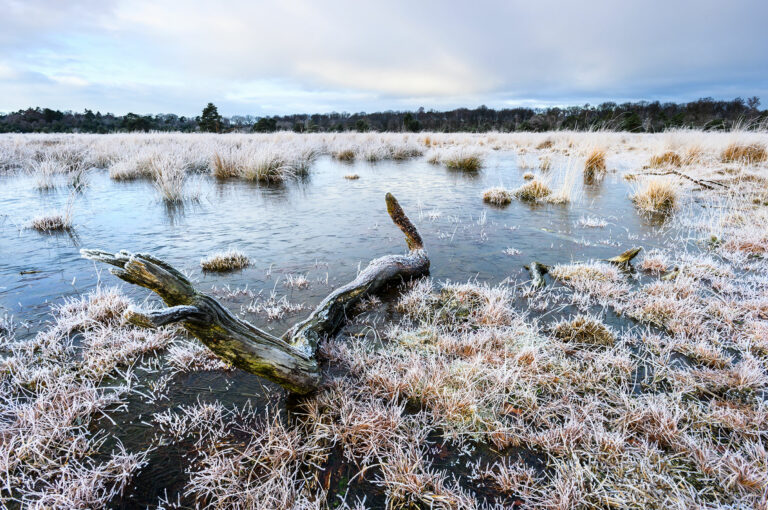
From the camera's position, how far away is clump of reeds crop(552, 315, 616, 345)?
323 cm

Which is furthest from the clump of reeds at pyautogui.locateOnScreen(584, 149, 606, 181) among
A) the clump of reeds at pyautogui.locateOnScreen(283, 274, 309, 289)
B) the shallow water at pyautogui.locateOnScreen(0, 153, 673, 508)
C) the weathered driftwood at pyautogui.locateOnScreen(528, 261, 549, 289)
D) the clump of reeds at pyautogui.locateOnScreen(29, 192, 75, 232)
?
the clump of reeds at pyautogui.locateOnScreen(29, 192, 75, 232)

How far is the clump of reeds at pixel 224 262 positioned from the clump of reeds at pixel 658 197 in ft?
29.8

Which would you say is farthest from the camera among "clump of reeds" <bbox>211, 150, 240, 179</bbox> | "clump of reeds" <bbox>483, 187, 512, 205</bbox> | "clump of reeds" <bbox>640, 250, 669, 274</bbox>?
"clump of reeds" <bbox>211, 150, 240, 179</bbox>

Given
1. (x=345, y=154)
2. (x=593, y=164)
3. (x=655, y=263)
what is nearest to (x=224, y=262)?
(x=655, y=263)

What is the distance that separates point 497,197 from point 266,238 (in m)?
6.03

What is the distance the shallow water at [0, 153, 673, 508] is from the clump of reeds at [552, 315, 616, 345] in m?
1.32

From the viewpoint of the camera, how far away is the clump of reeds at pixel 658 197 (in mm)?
8594

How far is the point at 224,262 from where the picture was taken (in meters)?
5.02

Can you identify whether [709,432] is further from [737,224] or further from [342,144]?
[342,144]

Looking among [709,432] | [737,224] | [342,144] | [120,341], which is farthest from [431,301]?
[342,144]

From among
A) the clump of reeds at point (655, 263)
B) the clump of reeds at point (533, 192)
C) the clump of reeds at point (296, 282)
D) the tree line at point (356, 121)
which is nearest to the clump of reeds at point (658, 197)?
the clump of reeds at point (533, 192)

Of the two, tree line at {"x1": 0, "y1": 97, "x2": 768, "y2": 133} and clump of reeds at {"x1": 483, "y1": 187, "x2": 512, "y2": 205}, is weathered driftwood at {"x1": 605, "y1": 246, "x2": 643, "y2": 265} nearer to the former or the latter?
clump of reeds at {"x1": 483, "y1": 187, "x2": 512, "y2": 205}

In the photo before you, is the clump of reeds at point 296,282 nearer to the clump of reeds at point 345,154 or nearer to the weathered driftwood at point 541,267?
the weathered driftwood at point 541,267

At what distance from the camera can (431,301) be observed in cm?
404
